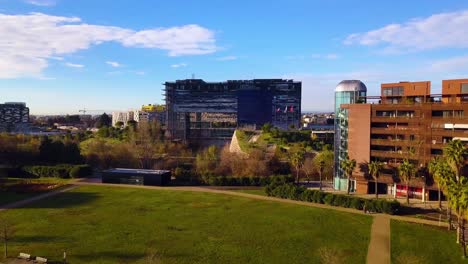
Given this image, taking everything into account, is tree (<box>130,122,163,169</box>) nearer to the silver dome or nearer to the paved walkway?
the silver dome

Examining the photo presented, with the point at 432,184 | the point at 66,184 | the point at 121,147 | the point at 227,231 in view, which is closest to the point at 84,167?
the point at 66,184

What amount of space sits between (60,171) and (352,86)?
7157 centimetres

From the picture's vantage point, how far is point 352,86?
8262cm

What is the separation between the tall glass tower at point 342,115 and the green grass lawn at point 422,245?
2669 cm

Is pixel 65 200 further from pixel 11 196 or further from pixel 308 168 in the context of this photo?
pixel 308 168

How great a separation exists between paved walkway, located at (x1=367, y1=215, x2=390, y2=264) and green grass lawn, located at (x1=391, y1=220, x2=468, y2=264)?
72cm

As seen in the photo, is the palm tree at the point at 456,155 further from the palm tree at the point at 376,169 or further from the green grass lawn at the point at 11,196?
the green grass lawn at the point at 11,196

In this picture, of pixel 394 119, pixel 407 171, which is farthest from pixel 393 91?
pixel 407 171

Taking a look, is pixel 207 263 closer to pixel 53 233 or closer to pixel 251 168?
pixel 53 233

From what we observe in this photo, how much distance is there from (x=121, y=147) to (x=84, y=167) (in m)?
20.8

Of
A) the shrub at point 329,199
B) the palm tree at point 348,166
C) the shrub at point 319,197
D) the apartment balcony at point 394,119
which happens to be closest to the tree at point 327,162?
the palm tree at point 348,166

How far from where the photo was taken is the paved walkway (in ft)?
141

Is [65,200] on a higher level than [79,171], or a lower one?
lower

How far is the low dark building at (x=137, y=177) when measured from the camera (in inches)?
3479
